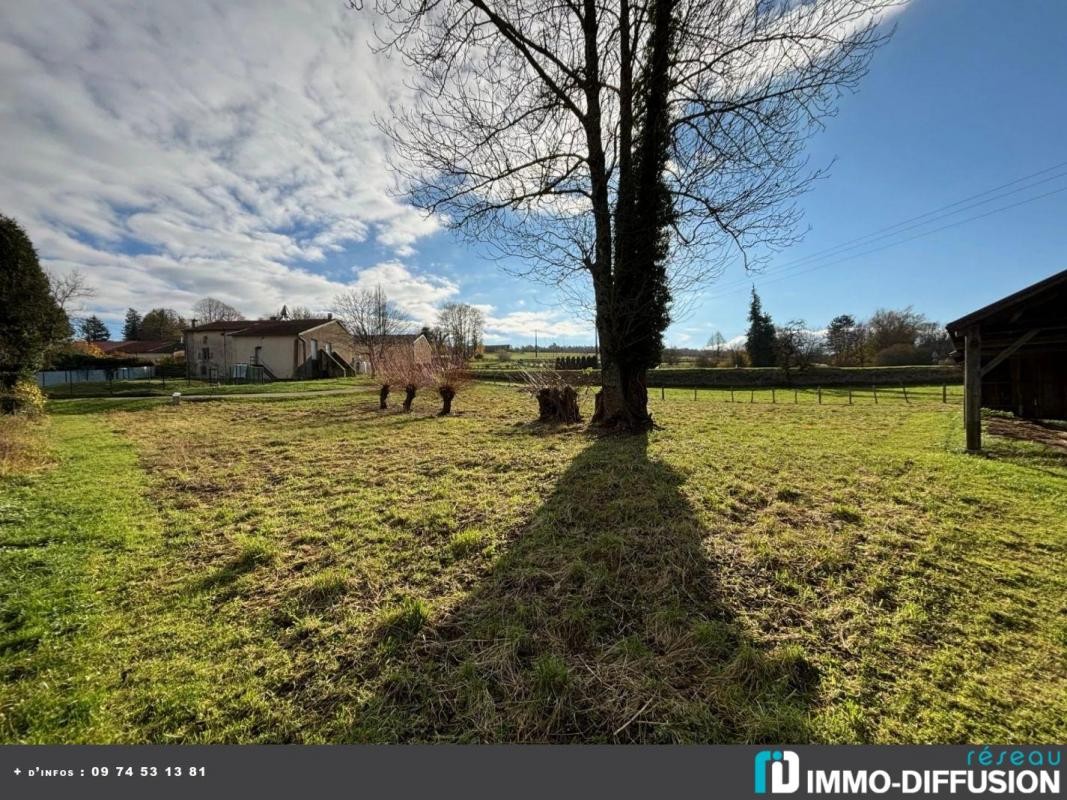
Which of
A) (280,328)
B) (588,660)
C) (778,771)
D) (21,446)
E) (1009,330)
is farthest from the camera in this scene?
(280,328)

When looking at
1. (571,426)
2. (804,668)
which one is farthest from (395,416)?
(804,668)

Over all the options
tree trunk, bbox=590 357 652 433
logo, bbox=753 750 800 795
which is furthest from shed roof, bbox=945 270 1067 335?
logo, bbox=753 750 800 795

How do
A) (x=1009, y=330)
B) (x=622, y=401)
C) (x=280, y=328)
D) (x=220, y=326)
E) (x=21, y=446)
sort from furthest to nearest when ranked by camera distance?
(x=220, y=326) → (x=280, y=328) → (x=622, y=401) → (x=1009, y=330) → (x=21, y=446)

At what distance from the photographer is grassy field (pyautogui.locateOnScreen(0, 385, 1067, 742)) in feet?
7.11

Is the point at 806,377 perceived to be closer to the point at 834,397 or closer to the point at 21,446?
the point at 834,397

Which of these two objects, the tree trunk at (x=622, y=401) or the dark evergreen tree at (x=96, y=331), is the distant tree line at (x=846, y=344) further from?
the dark evergreen tree at (x=96, y=331)

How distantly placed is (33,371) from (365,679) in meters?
18.1

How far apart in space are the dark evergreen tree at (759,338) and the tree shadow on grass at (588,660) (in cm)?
4768

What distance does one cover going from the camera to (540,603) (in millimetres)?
3129

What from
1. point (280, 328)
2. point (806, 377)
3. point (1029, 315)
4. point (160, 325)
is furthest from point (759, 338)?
point (160, 325)

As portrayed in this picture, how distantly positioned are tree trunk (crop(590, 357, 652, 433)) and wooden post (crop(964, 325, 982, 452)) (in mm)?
6106

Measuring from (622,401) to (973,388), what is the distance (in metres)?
6.95

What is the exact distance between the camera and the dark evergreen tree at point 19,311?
1151 centimetres

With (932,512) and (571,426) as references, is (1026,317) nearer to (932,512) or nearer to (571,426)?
(932,512)
